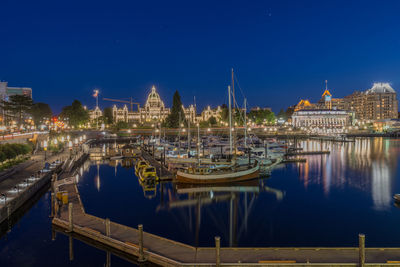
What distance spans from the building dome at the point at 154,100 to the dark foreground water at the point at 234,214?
127 meters

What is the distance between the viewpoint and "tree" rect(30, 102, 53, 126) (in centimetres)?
9291

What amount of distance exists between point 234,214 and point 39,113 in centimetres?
9444

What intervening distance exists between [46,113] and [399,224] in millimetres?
109481

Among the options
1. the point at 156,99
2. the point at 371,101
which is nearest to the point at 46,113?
the point at 156,99

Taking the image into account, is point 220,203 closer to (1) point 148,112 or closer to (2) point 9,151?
(2) point 9,151

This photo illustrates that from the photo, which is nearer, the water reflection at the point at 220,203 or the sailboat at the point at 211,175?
the water reflection at the point at 220,203

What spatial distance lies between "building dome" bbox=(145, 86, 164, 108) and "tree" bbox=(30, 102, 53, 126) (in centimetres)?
6229

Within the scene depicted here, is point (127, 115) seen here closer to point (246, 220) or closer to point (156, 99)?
point (156, 99)

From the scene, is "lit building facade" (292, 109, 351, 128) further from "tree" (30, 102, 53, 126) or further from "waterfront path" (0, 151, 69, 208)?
"waterfront path" (0, 151, 69, 208)

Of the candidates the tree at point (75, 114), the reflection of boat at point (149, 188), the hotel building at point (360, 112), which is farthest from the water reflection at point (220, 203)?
the hotel building at point (360, 112)

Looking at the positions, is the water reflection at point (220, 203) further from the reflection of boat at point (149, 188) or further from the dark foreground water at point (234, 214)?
the reflection of boat at point (149, 188)

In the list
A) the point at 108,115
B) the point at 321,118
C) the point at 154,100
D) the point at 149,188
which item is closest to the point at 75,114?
the point at 108,115

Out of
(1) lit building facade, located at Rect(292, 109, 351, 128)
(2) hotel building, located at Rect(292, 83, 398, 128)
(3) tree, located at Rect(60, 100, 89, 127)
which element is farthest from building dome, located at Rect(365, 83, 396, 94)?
(3) tree, located at Rect(60, 100, 89, 127)

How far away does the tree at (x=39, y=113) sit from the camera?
305ft
